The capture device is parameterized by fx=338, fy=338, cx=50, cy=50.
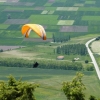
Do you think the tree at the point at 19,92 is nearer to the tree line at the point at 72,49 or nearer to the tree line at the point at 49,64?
the tree line at the point at 49,64

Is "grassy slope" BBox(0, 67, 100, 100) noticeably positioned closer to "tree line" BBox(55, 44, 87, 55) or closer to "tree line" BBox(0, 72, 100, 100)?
"tree line" BBox(55, 44, 87, 55)

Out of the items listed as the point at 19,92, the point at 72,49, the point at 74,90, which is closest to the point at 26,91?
the point at 19,92

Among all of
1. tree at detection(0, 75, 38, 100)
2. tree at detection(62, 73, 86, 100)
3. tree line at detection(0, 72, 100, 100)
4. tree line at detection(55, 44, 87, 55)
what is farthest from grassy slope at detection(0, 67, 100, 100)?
tree at detection(0, 75, 38, 100)

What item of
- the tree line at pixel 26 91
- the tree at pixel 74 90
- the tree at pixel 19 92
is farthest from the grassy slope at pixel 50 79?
the tree at pixel 19 92

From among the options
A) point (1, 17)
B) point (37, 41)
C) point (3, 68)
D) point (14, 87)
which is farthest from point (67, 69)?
point (1, 17)

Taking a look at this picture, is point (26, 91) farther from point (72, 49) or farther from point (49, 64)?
point (72, 49)

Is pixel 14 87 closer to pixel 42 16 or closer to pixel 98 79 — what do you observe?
pixel 98 79
